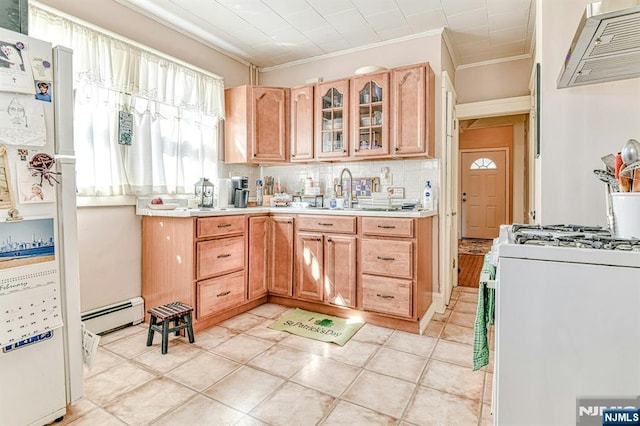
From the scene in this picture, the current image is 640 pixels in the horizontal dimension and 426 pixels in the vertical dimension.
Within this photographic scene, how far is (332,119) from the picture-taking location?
11.3 ft

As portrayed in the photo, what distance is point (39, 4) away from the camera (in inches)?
86.9

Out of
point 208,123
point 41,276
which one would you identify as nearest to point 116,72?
point 208,123

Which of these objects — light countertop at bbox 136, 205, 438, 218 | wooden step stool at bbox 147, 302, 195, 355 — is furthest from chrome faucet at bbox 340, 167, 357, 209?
wooden step stool at bbox 147, 302, 195, 355

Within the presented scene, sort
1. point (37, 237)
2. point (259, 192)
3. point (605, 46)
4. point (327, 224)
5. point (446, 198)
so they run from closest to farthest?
point (605, 46) → point (37, 237) → point (327, 224) → point (446, 198) → point (259, 192)

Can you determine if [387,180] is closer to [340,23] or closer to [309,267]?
[309,267]

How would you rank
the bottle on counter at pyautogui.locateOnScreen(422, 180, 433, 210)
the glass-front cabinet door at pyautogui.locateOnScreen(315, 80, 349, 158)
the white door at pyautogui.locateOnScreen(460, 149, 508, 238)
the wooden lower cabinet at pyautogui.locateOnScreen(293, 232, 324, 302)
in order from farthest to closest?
1. the white door at pyautogui.locateOnScreen(460, 149, 508, 238)
2. the glass-front cabinet door at pyautogui.locateOnScreen(315, 80, 349, 158)
3. the bottle on counter at pyautogui.locateOnScreen(422, 180, 433, 210)
4. the wooden lower cabinet at pyautogui.locateOnScreen(293, 232, 324, 302)

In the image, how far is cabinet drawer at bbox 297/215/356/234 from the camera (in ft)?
9.67

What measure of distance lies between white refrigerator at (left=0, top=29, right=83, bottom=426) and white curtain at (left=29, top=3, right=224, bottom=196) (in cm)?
96

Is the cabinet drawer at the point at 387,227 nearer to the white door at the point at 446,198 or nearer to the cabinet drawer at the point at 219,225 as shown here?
the white door at the point at 446,198

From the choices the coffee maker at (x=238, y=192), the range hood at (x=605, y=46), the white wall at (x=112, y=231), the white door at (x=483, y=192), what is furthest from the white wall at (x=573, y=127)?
the white door at (x=483, y=192)

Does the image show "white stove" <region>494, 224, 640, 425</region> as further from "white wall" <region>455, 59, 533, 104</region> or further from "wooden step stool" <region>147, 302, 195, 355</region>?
"white wall" <region>455, 59, 533, 104</region>

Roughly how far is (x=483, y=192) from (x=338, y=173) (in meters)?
5.23

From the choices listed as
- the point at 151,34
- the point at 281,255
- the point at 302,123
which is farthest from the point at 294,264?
the point at 151,34

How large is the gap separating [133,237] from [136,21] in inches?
71.2
